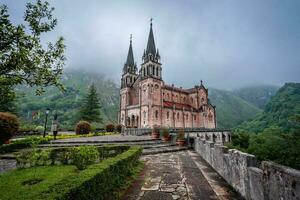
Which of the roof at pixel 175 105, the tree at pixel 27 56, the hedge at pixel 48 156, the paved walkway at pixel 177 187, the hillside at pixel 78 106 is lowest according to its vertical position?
the paved walkway at pixel 177 187

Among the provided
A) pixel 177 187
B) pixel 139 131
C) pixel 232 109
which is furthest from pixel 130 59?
pixel 232 109

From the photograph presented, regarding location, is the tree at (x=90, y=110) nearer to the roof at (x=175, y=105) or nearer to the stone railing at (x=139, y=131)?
the roof at (x=175, y=105)

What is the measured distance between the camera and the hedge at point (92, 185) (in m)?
2.82

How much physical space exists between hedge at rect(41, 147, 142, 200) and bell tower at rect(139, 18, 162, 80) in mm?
39412

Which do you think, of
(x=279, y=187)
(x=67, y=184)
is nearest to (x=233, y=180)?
(x=279, y=187)

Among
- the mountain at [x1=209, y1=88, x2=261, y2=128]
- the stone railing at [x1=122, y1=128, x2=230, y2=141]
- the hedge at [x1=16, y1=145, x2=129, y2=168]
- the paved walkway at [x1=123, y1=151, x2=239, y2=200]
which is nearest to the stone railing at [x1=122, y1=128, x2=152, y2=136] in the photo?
the stone railing at [x1=122, y1=128, x2=230, y2=141]

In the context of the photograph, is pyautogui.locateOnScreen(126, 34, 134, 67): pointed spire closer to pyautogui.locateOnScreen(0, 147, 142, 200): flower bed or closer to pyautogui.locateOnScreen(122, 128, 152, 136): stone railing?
pyautogui.locateOnScreen(122, 128, 152, 136): stone railing

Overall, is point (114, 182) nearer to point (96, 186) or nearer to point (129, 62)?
point (96, 186)

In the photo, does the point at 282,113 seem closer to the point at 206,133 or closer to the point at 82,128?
the point at 206,133

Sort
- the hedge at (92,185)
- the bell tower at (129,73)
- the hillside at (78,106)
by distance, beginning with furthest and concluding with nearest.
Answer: the hillside at (78,106)
the bell tower at (129,73)
the hedge at (92,185)

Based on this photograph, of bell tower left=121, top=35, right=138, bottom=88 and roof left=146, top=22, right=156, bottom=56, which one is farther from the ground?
roof left=146, top=22, right=156, bottom=56

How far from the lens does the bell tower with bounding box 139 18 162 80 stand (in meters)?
45.1

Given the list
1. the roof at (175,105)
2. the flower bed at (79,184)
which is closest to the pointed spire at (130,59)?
the roof at (175,105)

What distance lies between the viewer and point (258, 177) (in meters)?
3.68
